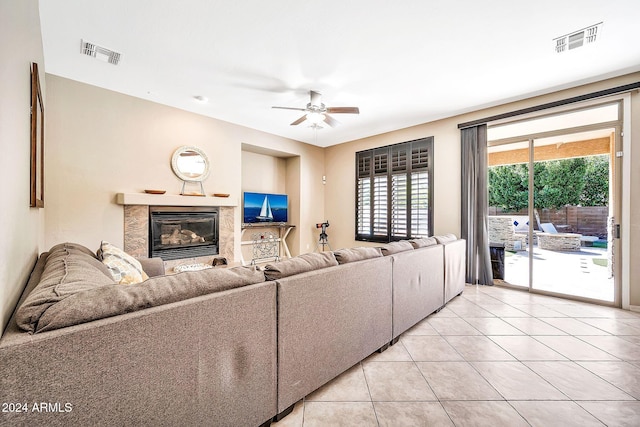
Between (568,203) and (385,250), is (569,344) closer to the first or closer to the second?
(385,250)

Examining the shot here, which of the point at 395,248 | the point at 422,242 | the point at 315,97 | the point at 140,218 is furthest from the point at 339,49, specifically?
the point at 140,218

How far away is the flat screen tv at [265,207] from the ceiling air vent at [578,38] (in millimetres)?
4915

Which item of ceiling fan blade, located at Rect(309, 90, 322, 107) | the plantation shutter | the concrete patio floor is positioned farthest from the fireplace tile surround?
the concrete patio floor

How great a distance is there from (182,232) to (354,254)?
11.2 ft

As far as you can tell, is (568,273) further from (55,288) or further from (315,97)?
(55,288)

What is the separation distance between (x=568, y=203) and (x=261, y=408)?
4576 mm

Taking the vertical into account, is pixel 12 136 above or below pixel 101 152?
below

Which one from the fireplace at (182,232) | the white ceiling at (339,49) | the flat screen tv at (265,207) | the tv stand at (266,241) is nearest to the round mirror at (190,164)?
the fireplace at (182,232)

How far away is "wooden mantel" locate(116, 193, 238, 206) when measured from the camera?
12.0 ft

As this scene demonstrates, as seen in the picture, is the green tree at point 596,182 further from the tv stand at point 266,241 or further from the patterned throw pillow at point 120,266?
the patterned throw pillow at point 120,266

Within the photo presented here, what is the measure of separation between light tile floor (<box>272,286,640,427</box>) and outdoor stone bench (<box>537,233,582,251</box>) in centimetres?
107

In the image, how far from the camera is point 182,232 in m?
4.33

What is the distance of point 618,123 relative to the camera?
325 cm

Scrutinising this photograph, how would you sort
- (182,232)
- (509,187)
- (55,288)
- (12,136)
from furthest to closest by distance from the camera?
(182,232)
(509,187)
(12,136)
(55,288)
